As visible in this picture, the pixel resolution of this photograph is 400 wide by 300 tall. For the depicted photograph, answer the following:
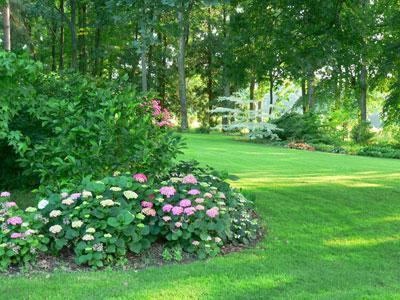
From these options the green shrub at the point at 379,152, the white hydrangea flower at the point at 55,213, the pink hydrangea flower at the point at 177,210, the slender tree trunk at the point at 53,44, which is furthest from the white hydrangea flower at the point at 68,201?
the slender tree trunk at the point at 53,44

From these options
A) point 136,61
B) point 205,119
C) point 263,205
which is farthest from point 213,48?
point 263,205

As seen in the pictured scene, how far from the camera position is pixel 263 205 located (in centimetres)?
732

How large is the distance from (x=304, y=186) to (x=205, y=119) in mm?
33976

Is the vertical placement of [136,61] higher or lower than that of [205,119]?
higher

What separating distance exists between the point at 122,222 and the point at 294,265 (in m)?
1.70

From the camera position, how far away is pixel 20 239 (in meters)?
4.29

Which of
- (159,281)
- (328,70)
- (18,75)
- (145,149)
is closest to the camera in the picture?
(159,281)

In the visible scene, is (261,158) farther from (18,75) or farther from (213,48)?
(213,48)

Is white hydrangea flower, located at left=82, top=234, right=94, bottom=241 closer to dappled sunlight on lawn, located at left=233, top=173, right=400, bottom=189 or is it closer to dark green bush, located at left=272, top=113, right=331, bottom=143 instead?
dappled sunlight on lawn, located at left=233, top=173, right=400, bottom=189

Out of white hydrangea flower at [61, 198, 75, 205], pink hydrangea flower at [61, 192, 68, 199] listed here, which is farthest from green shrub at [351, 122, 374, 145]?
white hydrangea flower at [61, 198, 75, 205]

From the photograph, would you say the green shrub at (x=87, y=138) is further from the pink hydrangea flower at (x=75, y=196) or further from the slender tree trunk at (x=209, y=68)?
the slender tree trunk at (x=209, y=68)

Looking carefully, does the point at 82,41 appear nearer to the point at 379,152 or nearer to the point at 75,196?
the point at 379,152

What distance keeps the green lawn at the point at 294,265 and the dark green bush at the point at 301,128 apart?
12.5 metres

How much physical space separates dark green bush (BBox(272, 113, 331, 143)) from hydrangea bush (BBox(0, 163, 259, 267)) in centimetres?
1654
